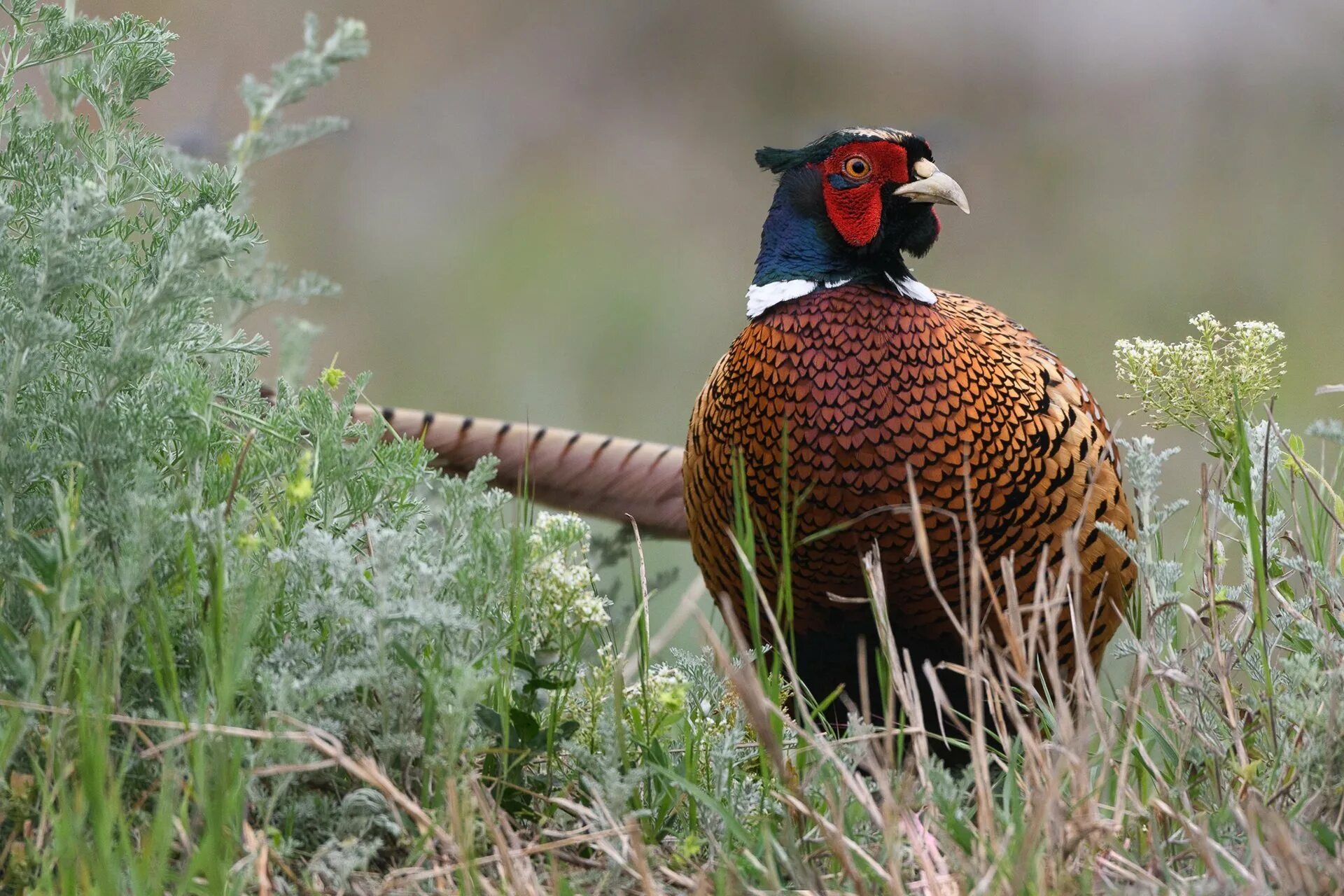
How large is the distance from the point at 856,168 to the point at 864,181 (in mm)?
29

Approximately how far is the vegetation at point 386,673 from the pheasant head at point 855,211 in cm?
59

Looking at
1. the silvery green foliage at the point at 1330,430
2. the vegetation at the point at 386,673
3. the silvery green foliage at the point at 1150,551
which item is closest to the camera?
the vegetation at the point at 386,673

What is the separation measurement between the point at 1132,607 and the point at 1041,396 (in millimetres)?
424

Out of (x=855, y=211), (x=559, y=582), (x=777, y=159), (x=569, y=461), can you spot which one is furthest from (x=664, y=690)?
(x=569, y=461)

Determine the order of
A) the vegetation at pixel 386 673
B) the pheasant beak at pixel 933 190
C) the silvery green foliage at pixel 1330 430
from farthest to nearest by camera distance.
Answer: the pheasant beak at pixel 933 190 → the silvery green foliage at pixel 1330 430 → the vegetation at pixel 386 673

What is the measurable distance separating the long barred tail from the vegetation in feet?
3.89

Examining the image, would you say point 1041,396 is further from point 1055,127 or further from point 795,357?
point 1055,127

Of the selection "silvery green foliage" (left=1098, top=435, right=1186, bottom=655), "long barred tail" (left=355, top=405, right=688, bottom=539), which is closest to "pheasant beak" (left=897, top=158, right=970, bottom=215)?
"silvery green foliage" (left=1098, top=435, right=1186, bottom=655)

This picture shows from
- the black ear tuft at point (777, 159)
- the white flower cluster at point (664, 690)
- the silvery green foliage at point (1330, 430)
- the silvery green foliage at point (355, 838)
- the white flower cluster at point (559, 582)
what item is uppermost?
the black ear tuft at point (777, 159)

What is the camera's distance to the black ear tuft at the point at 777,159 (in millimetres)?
2484

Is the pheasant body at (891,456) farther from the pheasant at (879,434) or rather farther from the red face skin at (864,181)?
the red face skin at (864,181)

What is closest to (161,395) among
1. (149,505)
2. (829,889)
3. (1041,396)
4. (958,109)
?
(149,505)

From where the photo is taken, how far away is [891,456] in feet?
7.12

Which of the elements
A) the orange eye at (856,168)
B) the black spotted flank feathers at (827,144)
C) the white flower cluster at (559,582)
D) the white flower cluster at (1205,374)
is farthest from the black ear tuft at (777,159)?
the white flower cluster at (559,582)
